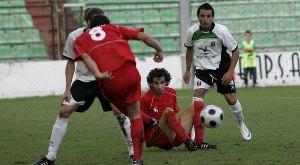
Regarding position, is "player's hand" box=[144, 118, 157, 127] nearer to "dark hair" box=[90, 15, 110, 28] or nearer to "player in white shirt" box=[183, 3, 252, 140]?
"player in white shirt" box=[183, 3, 252, 140]

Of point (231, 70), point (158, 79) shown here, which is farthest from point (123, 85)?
point (231, 70)

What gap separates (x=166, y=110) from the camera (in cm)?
1035

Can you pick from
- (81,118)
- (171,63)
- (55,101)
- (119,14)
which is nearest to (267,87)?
(171,63)

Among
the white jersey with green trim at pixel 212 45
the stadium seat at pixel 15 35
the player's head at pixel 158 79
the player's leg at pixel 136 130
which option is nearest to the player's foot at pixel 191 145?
the player's head at pixel 158 79

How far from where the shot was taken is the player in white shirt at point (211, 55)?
11352 mm

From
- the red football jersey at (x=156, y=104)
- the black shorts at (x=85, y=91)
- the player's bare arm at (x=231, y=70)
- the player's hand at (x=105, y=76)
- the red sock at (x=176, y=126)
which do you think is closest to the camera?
the player's hand at (x=105, y=76)

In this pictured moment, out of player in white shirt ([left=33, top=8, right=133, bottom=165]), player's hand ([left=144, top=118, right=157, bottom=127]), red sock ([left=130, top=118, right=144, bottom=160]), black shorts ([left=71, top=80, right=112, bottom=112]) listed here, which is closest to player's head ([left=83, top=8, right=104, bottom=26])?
player in white shirt ([left=33, top=8, right=133, bottom=165])

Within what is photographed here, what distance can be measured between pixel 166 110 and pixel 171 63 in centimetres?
1632

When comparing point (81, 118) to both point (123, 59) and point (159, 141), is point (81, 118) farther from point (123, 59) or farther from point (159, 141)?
point (123, 59)

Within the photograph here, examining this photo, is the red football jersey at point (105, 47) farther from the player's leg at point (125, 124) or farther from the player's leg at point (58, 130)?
the player's leg at point (125, 124)

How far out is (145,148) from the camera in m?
11.4

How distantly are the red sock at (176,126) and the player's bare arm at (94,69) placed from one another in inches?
81.8

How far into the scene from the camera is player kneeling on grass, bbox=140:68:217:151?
1043 cm

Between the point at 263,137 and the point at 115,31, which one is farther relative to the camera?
the point at 263,137
